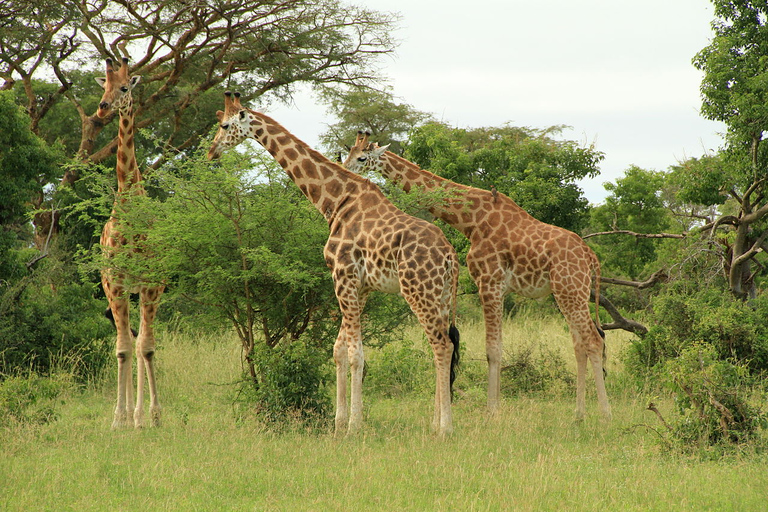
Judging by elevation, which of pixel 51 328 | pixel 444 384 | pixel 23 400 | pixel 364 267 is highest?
pixel 364 267

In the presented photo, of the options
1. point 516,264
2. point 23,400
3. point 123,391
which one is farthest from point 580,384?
point 23,400

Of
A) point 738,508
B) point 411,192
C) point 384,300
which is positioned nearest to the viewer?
point 738,508

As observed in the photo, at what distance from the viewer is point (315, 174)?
9.31 m

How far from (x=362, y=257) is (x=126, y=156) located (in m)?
3.30

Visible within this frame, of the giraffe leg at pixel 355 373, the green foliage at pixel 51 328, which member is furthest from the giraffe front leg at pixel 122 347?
the green foliage at pixel 51 328

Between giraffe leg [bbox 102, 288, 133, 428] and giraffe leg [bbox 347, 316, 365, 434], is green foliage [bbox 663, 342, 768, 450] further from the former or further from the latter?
giraffe leg [bbox 102, 288, 133, 428]

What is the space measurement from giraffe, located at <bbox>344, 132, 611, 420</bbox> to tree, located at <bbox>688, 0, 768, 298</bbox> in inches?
134

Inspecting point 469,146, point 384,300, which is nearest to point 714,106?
point 384,300

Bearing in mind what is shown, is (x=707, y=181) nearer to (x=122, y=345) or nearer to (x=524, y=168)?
(x=524, y=168)

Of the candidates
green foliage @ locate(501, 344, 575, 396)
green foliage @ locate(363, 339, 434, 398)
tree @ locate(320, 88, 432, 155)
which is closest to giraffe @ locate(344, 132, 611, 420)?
green foliage @ locate(501, 344, 575, 396)

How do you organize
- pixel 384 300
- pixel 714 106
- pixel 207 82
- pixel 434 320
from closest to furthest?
1. pixel 434 320
2. pixel 384 300
3. pixel 714 106
4. pixel 207 82

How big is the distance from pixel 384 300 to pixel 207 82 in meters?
14.3

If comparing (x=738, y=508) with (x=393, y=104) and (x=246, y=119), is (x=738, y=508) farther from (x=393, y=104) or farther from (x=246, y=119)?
(x=393, y=104)

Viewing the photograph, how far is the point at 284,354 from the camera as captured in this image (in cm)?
930
